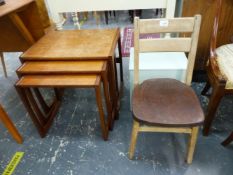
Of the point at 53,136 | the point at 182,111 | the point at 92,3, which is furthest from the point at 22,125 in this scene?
the point at 182,111

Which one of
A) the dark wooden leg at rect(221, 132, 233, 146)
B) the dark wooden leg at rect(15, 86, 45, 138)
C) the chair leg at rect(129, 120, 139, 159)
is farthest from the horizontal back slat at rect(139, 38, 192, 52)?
the dark wooden leg at rect(15, 86, 45, 138)

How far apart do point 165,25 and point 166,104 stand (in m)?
0.43

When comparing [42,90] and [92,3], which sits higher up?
[92,3]

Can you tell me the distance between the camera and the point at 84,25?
3418 mm

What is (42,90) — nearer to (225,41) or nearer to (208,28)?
(208,28)

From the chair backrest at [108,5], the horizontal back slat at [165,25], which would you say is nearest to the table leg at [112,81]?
the horizontal back slat at [165,25]

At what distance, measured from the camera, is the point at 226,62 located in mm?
1163

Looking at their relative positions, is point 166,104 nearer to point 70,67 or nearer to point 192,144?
point 192,144

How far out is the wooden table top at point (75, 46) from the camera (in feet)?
3.92

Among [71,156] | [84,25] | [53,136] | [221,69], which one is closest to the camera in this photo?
[221,69]

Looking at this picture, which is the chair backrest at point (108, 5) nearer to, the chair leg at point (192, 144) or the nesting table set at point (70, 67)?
the nesting table set at point (70, 67)

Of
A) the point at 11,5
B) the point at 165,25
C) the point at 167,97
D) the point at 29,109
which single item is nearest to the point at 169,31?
the point at 165,25

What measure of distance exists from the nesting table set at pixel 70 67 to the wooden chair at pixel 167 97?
218 millimetres

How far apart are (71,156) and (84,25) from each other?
2.70m
